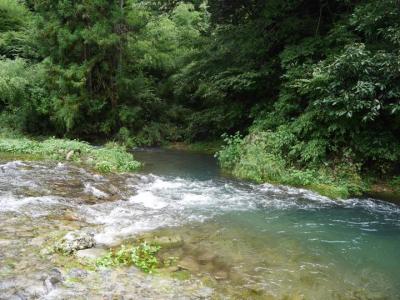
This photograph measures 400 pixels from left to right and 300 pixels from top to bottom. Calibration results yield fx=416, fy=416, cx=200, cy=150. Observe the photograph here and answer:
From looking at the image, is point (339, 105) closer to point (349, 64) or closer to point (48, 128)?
point (349, 64)

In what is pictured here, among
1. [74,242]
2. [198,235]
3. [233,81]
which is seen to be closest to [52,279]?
[74,242]

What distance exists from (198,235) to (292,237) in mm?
1684

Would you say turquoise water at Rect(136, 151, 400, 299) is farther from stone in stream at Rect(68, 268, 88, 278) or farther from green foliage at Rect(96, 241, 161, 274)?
stone in stream at Rect(68, 268, 88, 278)

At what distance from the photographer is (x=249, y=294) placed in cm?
525

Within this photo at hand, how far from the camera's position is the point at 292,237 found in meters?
7.41

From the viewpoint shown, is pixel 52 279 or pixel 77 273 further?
pixel 77 273

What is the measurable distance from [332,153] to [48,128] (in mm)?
13260

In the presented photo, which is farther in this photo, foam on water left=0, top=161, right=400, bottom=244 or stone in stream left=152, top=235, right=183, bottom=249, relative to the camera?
foam on water left=0, top=161, right=400, bottom=244

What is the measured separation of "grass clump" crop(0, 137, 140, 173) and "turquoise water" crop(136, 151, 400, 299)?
1.78 metres

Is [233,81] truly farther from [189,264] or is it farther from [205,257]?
[189,264]

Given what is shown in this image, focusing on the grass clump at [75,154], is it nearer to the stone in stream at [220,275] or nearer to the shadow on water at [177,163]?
the shadow on water at [177,163]

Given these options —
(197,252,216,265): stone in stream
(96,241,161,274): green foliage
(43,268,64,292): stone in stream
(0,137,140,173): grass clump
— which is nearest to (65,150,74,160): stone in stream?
(0,137,140,173): grass clump

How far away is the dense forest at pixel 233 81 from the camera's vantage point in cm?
1116

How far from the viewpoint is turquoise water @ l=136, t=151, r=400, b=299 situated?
221 inches
